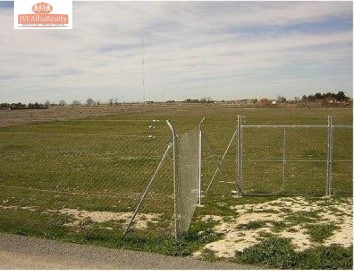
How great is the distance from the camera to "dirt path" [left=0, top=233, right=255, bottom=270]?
5.68 m

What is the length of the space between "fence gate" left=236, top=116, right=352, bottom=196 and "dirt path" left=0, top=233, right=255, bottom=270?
4961 mm

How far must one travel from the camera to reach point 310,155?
64.8 ft

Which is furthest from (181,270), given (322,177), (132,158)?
(132,158)

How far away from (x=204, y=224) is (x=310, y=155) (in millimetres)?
13203

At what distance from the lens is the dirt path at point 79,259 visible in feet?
18.6

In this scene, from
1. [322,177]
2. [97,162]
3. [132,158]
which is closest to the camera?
[322,177]

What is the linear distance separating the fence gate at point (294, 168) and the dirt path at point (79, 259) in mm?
4961

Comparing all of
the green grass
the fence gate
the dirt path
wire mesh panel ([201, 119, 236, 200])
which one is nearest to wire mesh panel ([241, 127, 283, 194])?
the fence gate

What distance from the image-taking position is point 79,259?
19.3 ft

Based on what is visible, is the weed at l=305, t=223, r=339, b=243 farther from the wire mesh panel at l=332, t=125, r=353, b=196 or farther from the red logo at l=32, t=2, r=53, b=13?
the red logo at l=32, t=2, r=53, b=13

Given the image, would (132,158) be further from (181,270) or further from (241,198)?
(181,270)

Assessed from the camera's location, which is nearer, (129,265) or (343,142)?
(129,265)

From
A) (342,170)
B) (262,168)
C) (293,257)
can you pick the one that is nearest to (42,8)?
(293,257)

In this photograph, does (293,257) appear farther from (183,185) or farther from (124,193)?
(124,193)
